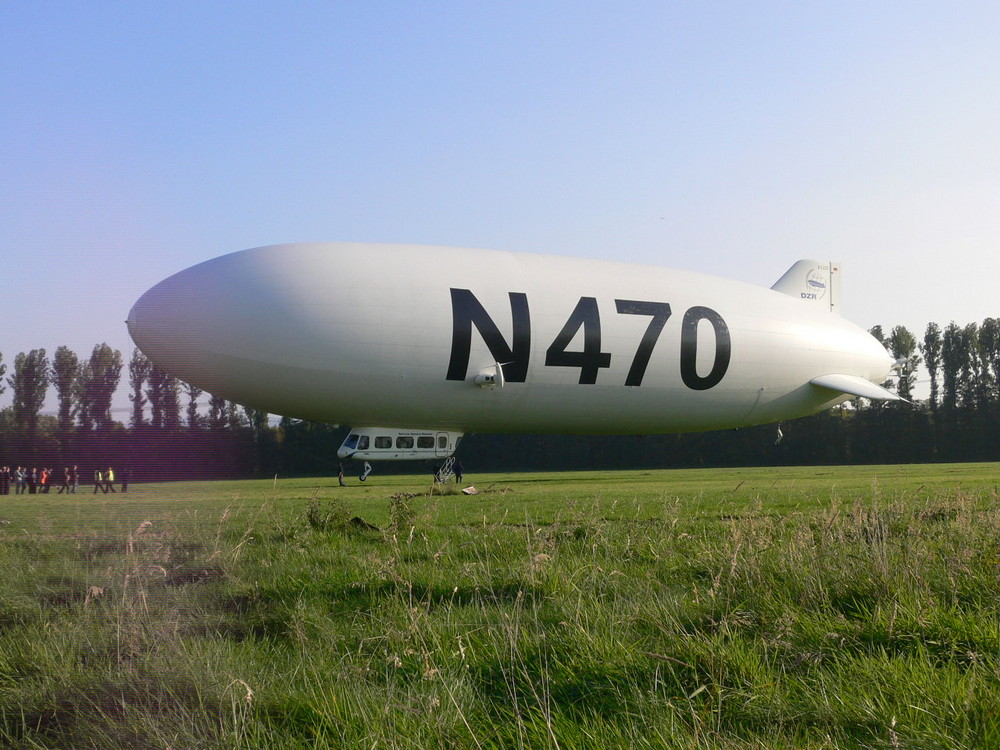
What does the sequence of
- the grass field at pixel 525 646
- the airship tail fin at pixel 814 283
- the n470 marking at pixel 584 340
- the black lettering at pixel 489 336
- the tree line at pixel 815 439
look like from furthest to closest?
1. the tree line at pixel 815 439
2. the airship tail fin at pixel 814 283
3. the n470 marking at pixel 584 340
4. the black lettering at pixel 489 336
5. the grass field at pixel 525 646

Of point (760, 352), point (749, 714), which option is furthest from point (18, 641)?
point (760, 352)

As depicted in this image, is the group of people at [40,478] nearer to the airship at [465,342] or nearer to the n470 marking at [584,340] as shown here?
the airship at [465,342]

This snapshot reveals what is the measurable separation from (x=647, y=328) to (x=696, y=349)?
88.9 inches

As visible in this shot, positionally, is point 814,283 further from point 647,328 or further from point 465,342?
point 465,342

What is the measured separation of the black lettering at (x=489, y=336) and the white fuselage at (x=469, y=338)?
0.12ft

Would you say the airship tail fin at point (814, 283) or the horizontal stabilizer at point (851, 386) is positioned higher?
the airship tail fin at point (814, 283)

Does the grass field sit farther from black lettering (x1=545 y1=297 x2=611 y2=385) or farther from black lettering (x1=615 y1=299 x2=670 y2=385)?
black lettering (x1=615 y1=299 x2=670 y2=385)

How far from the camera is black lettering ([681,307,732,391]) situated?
95.2 feet

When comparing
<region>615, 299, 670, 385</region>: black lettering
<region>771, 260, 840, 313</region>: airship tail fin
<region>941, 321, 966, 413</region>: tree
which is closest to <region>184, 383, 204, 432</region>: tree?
<region>615, 299, 670, 385</region>: black lettering

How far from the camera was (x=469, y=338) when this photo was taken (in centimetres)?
2562

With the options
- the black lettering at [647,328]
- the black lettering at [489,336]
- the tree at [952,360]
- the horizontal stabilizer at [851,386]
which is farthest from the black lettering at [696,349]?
the tree at [952,360]

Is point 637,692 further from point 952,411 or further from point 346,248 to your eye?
point 952,411

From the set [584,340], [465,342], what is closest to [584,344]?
[584,340]

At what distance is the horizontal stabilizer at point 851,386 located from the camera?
3291 cm
